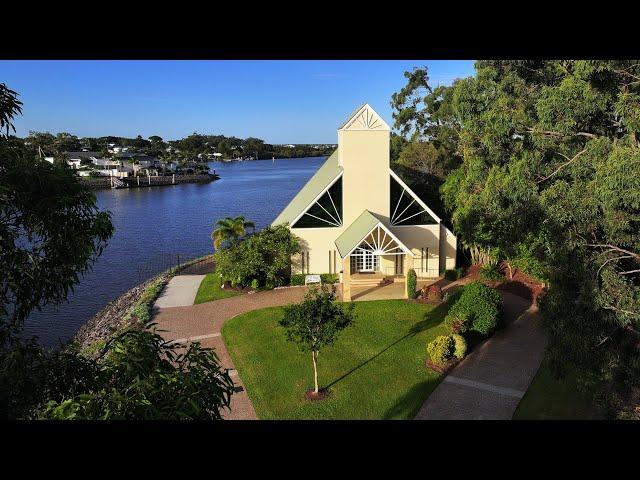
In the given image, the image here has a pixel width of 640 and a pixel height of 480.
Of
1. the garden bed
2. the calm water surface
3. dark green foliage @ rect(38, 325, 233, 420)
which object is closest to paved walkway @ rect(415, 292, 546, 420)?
the garden bed

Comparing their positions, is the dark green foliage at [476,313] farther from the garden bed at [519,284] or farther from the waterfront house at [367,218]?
the waterfront house at [367,218]

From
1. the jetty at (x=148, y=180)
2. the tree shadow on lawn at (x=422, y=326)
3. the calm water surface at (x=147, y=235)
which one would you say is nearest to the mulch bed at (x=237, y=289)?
the calm water surface at (x=147, y=235)

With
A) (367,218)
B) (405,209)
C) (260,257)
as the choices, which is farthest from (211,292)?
(405,209)

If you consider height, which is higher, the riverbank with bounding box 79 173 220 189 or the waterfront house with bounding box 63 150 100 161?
the waterfront house with bounding box 63 150 100 161

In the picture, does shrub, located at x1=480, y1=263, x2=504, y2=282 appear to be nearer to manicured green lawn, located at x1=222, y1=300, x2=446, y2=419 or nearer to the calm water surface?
manicured green lawn, located at x1=222, y1=300, x2=446, y2=419

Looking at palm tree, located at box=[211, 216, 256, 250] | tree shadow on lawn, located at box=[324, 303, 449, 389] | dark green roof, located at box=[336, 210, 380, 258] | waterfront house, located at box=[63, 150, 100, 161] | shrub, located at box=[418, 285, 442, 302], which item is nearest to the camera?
tree shadow on lawn, located at box=[324, 303, 449, 389]

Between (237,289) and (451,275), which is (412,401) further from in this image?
(451,275)
